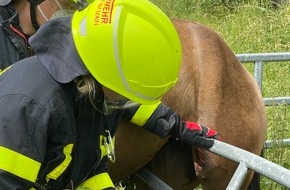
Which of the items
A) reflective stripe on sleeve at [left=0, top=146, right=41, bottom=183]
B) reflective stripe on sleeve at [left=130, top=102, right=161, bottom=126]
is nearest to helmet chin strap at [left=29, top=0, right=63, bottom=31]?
reflective stripe on sleeve at [left=130, top=102, right=161, bottom=126]

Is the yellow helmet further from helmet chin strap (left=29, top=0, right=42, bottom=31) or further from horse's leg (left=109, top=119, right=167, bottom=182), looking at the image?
horse's leg (left=109, top=119, right=167, bottom=182)

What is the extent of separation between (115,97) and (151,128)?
954 millimetres

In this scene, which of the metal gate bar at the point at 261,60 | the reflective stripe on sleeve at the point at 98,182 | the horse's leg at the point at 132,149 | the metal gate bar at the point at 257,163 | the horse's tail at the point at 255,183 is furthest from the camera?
the metal gate bar at the point at 261,60

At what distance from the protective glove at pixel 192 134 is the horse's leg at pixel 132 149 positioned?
0.32 metres

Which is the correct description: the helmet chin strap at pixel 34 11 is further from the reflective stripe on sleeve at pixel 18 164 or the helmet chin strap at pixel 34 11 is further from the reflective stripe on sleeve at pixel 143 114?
the reflective stripe on sleeve at pixel 18 164

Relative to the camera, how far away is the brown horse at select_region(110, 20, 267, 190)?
359 centimetres

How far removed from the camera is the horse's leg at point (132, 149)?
137 inches

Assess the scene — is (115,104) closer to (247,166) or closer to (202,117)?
(247,166)

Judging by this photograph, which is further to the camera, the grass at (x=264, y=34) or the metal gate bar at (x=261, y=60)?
the grass at (x=264, y=34)

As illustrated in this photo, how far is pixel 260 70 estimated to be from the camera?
187 inches

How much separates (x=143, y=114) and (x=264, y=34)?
5477mm

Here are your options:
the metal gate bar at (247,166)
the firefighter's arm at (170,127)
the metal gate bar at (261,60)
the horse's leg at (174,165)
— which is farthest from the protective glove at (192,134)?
the metal gate bar at (261,60)

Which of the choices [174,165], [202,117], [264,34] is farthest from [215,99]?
[264,34]

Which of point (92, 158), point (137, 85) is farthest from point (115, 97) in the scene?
point (92, 158)
